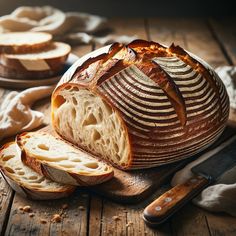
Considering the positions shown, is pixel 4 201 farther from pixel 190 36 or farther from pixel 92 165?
pixel 190 36

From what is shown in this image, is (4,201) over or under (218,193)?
under

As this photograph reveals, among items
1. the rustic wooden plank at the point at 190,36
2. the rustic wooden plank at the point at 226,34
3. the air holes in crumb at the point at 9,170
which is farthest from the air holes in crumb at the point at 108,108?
the rustic wooden plank at the point at 226,34

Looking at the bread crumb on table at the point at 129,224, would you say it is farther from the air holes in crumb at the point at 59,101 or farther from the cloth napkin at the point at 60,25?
the cloth napkin at the point at 60,25

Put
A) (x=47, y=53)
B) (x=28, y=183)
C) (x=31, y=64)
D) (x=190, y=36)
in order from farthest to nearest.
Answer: (x=190, y=36) → (x=47, y=53) → (x=31, y=64) → (x=28, y=183)

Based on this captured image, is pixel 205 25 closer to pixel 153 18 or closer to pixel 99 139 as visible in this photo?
pixel 153 18

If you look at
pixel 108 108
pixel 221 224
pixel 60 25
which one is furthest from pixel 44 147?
pixel 60 25
